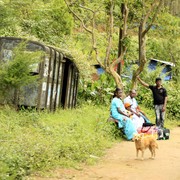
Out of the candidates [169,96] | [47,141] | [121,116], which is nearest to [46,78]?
[121,116]

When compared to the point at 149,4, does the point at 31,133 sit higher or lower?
lower

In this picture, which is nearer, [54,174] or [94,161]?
[54,174]

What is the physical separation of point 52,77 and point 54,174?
656cm

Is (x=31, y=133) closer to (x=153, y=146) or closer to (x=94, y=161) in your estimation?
(x=94, y=161)

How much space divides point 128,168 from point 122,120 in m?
4.03

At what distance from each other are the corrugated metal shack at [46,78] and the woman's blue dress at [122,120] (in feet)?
6.60

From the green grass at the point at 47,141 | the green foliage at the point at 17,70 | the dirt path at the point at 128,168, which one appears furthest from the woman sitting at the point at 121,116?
the green foliage at the point at 17,70

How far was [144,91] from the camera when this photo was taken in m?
21.9

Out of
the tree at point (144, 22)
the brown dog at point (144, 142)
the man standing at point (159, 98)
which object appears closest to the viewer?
the brown dog at point (144, 142)

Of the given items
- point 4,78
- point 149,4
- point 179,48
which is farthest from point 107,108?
point 179,48

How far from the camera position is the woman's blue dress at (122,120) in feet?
40.5

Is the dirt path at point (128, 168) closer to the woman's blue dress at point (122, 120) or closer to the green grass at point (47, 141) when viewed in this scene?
the green grass at point (47, 141)

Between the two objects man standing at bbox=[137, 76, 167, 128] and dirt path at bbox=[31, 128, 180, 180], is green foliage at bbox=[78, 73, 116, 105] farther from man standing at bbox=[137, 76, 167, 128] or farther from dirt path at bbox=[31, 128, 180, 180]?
dirt path at bbox=[31, 128, 180, 180]

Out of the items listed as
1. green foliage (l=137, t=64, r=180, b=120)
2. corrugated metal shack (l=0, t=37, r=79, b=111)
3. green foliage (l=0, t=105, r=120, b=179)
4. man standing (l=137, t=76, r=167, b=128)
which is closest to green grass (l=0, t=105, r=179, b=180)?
green foliage (l=0, t=105, r=120, b=179)
